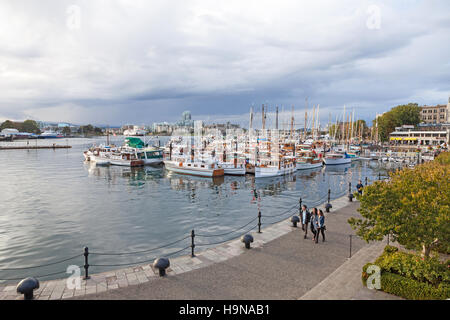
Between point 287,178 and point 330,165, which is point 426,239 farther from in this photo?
point 330,165

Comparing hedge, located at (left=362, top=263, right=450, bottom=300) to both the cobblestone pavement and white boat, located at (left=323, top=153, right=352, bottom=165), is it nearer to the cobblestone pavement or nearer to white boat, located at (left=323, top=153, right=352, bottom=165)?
the cobblestone pavement

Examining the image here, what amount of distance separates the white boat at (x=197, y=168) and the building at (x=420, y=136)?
117m

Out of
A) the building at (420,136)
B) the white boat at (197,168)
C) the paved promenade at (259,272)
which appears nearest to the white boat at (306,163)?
the white boat at (197,168)

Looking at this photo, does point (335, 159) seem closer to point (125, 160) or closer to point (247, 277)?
point (125, 160)

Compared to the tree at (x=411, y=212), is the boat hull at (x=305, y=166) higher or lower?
lower

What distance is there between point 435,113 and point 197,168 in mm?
172995

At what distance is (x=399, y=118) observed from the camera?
132 meters

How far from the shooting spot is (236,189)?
42.8 metres

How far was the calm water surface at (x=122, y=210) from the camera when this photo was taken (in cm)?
1872

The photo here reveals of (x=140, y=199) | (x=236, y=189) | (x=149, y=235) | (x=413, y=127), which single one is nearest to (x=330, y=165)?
(x=236, y=189)

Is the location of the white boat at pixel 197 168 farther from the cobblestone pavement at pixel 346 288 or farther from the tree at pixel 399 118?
the tree at pixel 399 118

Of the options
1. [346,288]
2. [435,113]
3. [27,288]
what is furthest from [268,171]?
[435,113]

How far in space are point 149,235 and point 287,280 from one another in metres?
13.8

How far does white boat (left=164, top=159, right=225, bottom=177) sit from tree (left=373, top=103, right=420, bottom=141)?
4411 inches
